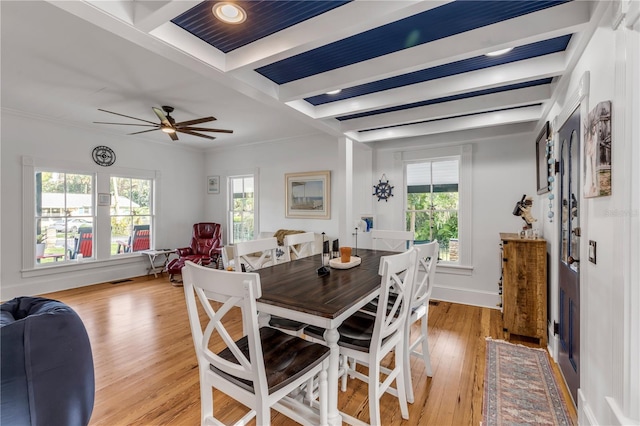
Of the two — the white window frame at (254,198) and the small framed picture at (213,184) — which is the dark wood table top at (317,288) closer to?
the white window frame at (254,198)

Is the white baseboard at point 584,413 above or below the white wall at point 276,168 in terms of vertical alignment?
below

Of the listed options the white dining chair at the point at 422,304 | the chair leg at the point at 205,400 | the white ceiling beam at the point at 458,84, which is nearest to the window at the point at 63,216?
the white ceiling beam at the point at 458,84

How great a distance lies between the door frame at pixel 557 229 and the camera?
1750 millimetres

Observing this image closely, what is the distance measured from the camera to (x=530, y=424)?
1.81 meters

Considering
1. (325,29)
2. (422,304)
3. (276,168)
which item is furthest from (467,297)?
(276,168)

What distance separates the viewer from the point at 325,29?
1795mm

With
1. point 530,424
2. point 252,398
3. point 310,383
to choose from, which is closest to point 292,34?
point 252,398

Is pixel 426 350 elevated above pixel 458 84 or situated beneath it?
situated beneath

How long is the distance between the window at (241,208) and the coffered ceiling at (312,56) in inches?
99.4

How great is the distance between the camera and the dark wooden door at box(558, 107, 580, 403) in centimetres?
197

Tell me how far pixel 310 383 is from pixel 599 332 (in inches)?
62.3

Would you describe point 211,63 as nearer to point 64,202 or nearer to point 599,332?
point 599,332

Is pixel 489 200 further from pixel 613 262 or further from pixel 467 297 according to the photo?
pixel 613 262

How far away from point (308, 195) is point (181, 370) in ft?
11.3
